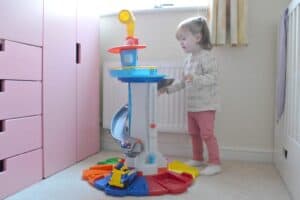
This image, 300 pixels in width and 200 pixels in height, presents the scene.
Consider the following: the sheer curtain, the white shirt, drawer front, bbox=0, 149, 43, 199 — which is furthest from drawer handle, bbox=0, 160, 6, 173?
the sheer curtain

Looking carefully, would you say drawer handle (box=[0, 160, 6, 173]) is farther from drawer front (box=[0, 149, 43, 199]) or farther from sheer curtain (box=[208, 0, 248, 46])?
sheer curtain (box=[208, 0, 248, 46])

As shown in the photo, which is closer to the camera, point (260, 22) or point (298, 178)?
point (298, 178)

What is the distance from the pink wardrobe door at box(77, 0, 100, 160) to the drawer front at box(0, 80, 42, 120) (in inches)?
14.7

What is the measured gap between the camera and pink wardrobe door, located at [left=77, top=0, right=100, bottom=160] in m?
1.73

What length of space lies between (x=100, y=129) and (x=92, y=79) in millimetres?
349

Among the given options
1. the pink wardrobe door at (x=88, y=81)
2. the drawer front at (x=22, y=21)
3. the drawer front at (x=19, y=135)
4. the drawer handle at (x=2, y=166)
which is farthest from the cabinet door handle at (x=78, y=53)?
the drawer handle at (x=2, y=166)

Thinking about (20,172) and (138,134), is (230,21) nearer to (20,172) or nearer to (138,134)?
(138,134)

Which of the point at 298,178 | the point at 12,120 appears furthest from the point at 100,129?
the point at 298,178

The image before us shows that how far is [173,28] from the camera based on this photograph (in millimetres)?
1898

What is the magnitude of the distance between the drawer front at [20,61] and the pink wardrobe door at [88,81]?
1.22ft

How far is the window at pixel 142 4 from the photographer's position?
76.2 inches

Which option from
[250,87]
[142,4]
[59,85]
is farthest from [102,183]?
[142,4]

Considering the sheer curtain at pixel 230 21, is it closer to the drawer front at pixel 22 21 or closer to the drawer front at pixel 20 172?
the drawer front at pixel 22 21

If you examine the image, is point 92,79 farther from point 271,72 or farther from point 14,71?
point 271,72
